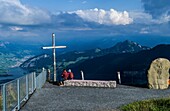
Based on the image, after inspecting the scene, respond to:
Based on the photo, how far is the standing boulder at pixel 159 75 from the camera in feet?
109

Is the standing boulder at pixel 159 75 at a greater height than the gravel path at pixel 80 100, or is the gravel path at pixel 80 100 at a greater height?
the standing boulder at pixel 159 75

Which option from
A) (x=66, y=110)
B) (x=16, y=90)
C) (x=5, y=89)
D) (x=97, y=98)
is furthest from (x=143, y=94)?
(x=5, y=89)

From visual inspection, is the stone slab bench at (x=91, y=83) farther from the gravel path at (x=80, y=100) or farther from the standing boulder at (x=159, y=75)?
the standing boulder at (x=159, y=75)

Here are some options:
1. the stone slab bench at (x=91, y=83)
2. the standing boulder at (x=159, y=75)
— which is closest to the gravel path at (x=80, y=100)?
the standing boulder at (x=159, y=75)

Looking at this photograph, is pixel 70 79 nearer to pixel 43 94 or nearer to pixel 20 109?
pixel 43 94

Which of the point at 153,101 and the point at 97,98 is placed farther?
the point at 97,98

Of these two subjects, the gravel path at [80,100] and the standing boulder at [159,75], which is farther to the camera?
the standing boulder at [159,75]

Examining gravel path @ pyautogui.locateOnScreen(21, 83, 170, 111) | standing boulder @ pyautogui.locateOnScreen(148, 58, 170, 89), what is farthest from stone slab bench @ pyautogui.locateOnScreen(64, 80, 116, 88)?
standing boulder @ pyautogui.locateOnScreen(148, 58, 170, 89)

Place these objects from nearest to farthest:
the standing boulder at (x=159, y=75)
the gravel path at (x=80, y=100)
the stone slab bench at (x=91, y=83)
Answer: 1. the gravel path at (x=80, y=100)
2. the standing boulder at (x=159, y=75)
3. the stone slab bench at (x=91, y=83)

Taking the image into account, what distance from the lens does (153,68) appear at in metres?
34.1

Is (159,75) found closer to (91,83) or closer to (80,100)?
(91,83)

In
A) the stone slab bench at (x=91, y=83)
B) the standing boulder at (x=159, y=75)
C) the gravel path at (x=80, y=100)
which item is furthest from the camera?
the stone slab bench at (x=91, y=83)

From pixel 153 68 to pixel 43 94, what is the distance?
36.4ft

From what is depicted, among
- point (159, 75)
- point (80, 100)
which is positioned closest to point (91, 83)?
point (159, 75)
